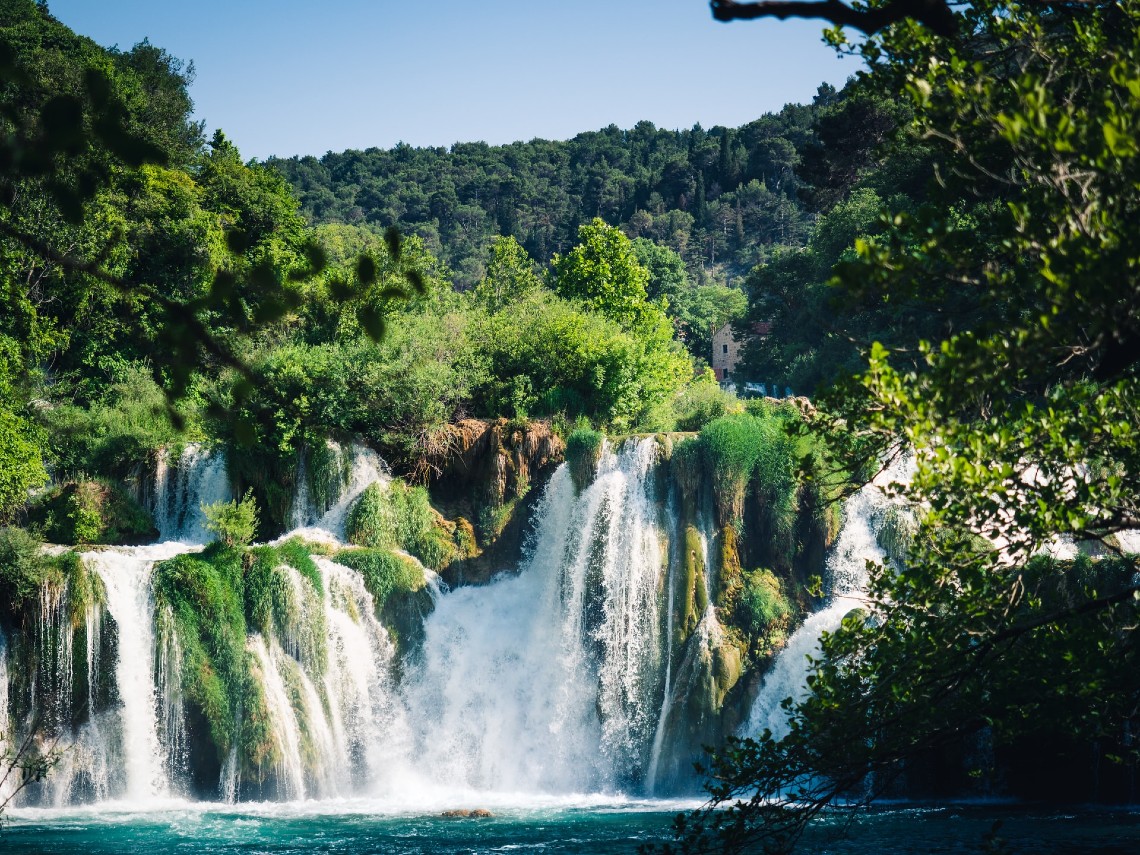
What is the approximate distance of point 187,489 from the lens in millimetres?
25188

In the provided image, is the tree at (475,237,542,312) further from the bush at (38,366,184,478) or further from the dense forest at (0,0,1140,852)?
the bush at (38,366,184,478)

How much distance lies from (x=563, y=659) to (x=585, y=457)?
12.3 ft

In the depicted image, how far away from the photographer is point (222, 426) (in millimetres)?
24656

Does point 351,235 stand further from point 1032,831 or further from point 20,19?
point 1032,831

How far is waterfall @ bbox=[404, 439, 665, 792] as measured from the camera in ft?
69.9

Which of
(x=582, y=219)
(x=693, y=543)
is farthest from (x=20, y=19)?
(x=582, y=219)

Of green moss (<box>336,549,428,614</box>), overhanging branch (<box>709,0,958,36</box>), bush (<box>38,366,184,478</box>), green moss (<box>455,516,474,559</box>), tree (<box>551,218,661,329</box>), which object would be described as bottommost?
green moss (<box>336,549,428,614</box>)

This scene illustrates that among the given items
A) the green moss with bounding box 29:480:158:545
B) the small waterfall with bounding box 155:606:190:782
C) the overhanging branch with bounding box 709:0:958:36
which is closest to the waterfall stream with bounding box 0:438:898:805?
the small waterfall with bounding box 155:606:190:782

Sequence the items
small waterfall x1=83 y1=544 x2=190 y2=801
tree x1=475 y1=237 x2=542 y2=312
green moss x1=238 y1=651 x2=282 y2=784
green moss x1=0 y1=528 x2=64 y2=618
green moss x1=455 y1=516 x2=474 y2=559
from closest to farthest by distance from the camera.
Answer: green moss x1=0 y1=528 x2=64 y2=618
small waterfall x1=83 y1=544 x2=190 y2=801
green moss x1=238 y1=651 x2=282 y2=784
green moss x1=455 y1=516 x2=474 y2=559
tree x1=475 y1=237 x2=542 y2=312

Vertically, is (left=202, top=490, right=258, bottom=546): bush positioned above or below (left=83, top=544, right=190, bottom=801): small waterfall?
above

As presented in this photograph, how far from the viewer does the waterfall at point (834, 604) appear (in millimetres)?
20438

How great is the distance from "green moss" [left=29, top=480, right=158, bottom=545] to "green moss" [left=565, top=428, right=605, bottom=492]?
348 inches

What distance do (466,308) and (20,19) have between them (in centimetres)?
2131

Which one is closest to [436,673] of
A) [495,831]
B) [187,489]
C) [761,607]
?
[495,831]
